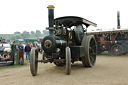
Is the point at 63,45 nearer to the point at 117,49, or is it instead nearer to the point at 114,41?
the point at 117,49

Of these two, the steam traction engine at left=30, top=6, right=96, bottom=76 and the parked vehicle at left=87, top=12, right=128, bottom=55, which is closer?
the steam traction engine at left=30, top=6, right=96, bottom=76

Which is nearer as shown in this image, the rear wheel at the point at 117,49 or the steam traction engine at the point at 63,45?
the steam traction engine at the point at 63,45

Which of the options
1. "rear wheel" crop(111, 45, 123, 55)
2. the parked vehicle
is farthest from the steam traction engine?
the parked vehicle

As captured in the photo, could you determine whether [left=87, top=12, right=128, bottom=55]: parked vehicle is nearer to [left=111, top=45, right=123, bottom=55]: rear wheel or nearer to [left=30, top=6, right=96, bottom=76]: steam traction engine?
[left=111, top=45, right=123, bottom=55]: rear wheel

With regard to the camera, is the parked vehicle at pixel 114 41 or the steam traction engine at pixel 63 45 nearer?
the steam traction engine at pixel 63 45

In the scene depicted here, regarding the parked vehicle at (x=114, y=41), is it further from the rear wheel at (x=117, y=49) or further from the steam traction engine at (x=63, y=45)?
the steam traction engine at (x=63, y=45)

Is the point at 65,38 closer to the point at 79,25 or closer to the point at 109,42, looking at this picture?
the point at 79,25

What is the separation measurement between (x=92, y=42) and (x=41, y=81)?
148 inches

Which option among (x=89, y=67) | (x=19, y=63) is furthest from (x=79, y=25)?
(x=19, y=63)

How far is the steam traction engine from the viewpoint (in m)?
5.08

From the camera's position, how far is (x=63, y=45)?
5664mm

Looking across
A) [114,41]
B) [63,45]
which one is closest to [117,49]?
[114,41]

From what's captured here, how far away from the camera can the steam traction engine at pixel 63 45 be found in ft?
16.7

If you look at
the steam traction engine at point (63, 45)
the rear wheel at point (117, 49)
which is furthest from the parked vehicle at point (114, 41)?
the steam traction engine at point (63, 45)
